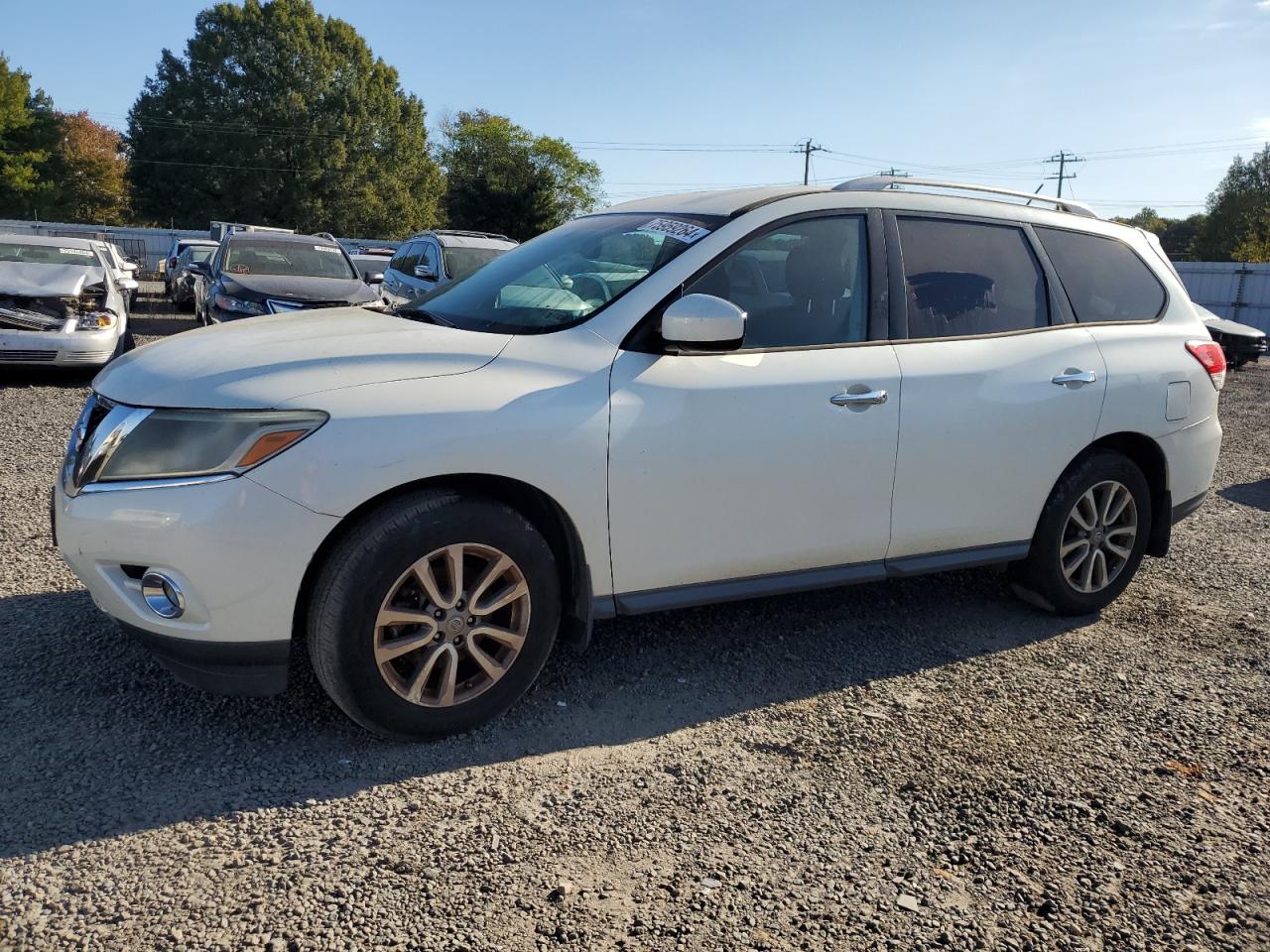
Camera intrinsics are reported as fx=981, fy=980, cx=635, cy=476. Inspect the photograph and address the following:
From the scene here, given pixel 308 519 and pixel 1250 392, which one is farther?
pixel 1250 392

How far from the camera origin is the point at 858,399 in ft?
12.2

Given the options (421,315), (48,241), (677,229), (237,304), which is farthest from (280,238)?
(677,229)

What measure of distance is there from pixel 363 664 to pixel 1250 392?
17.0 metres

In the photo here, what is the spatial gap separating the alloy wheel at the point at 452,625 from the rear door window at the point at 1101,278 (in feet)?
9.79

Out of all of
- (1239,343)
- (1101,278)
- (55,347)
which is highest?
(1101,278)

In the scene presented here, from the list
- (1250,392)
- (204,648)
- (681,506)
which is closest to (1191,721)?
(681,506)

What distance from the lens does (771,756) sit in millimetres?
3289

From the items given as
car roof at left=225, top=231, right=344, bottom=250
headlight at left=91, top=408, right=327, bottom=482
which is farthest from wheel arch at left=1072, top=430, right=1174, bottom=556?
car roof at left=225, top=231, right=344, bottom=250

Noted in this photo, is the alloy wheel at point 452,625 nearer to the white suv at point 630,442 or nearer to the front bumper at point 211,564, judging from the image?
the white suv at point 630,442

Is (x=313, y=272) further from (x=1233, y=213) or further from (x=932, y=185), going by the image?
(x=1233, y=213)

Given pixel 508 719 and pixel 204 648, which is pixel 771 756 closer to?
pixel 508 719

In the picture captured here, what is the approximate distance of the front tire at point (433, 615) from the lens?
2.97m

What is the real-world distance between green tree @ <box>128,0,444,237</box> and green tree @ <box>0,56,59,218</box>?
562 centimetres

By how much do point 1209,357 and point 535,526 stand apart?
3.59 m
